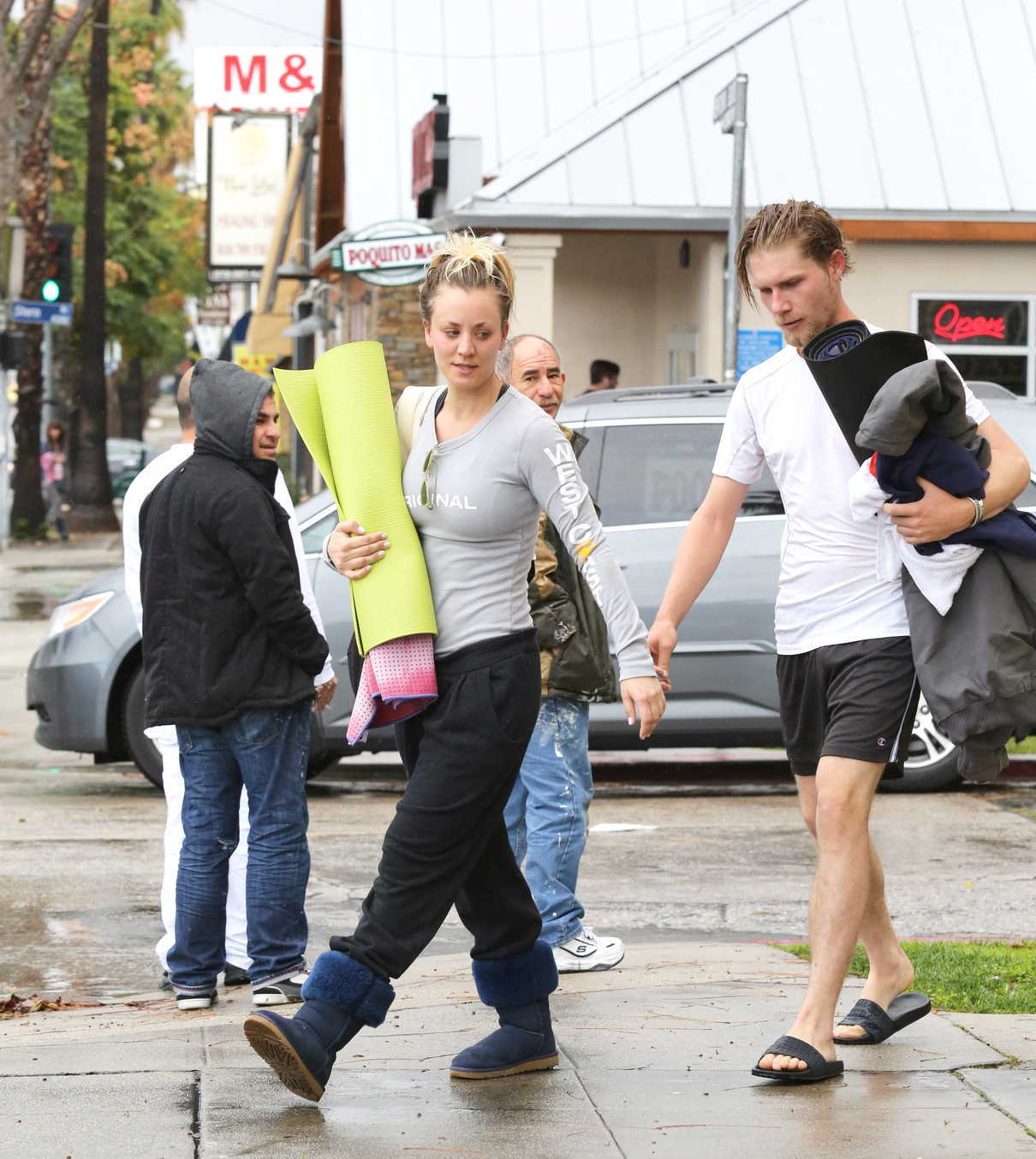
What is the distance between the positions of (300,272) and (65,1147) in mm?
25289

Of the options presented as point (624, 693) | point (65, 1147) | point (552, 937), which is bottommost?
point (65, 1147)

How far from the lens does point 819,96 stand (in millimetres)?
19688

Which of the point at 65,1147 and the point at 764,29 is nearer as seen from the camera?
the point at 65,1147

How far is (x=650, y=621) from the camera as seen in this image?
9.46m

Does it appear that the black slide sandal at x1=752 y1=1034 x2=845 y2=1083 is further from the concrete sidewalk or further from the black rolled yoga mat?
the black rolled yoga mat

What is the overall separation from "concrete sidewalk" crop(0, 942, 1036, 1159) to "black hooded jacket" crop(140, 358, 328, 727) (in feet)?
2.95

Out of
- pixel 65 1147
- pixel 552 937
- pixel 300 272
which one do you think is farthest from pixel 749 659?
pixel 300 272

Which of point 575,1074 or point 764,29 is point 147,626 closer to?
point 575,1074

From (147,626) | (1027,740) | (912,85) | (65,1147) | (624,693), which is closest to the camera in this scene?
(65,1147)

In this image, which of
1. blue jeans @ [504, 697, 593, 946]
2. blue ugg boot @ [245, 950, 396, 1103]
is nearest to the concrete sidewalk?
blue ugg boot @ [245, 950, 396, 1103]

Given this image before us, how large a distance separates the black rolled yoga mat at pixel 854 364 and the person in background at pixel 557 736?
1407mm

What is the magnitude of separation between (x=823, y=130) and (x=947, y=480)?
15768 mm

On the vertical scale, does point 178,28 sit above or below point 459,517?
above

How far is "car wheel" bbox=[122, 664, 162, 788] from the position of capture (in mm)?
9461
